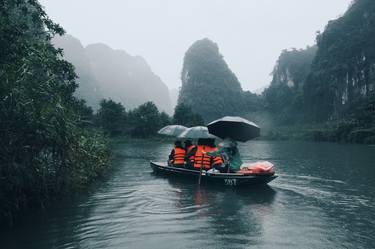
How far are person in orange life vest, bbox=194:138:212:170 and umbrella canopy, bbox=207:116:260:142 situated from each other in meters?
0.73

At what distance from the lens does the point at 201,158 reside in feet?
43.5

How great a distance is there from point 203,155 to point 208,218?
461cm

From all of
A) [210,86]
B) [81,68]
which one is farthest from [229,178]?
[81,68]

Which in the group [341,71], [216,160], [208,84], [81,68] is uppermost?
[81,68]

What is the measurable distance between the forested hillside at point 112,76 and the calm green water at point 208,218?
110 meters

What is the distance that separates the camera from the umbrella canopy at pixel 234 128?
1202 centimetres

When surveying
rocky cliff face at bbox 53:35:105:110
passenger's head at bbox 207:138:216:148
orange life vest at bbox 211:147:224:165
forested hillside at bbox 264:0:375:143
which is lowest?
orange life vest at bbox 211:147:224:165

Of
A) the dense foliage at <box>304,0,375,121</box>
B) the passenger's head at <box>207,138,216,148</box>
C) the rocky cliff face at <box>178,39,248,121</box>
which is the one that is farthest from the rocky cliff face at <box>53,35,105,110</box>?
the passenger's head at <box>207,138,216,148</box>

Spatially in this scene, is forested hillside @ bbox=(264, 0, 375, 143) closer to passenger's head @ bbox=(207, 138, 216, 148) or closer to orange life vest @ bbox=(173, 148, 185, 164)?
orange life vest @ bbox=(173, 148, 185, 164)

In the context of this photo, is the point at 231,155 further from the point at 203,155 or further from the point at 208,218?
the point at 208,218

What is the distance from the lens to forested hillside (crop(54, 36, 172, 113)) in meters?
129

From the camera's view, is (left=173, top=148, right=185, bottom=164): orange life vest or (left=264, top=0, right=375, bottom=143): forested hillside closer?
(left=173, top=148, right=185, bottom=164): orange life vest

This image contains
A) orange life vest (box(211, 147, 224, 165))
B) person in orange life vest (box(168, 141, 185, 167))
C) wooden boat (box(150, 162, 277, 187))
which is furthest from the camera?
person in orange life vest (box(168, 141, 185, 167))

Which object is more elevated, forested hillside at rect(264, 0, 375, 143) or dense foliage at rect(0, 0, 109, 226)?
forested hillside at rect(264, 0, 375, 143)
